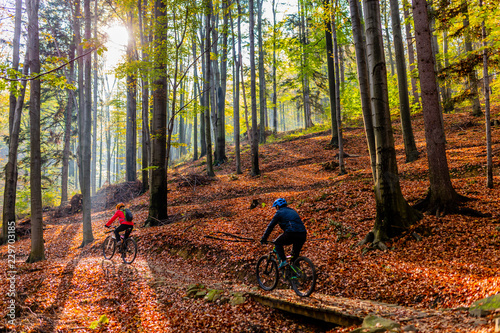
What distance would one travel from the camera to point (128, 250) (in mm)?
9680

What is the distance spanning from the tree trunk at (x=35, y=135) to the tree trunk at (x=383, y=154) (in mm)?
10499

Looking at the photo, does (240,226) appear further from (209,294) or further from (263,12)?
(263,12)

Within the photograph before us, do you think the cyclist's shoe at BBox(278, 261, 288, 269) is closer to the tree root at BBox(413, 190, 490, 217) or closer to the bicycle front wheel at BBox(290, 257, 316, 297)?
the bicycle front wheel at BBox(290, 257, 316, 297)

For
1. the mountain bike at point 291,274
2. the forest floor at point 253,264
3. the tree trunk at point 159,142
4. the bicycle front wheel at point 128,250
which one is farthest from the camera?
the tree trunk at point 159,142

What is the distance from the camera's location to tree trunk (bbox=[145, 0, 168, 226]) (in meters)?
12.6

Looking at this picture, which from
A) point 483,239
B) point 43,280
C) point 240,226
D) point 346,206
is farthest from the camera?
point 240,226

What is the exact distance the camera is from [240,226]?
1062 cm

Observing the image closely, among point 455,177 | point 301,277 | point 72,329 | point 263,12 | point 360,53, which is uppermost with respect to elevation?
point 263,12

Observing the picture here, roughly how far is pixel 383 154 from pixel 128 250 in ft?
29.2

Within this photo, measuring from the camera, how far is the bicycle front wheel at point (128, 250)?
9.39 m

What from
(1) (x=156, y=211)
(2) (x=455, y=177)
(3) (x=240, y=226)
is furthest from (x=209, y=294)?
(2) (x=455, y=177)

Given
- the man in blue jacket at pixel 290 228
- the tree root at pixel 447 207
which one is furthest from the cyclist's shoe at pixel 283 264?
the tree root at pixel 447 207

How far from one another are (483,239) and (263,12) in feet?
97.2

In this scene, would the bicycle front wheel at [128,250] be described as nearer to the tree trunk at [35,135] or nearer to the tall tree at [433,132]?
the tree trunk at [35,135]
